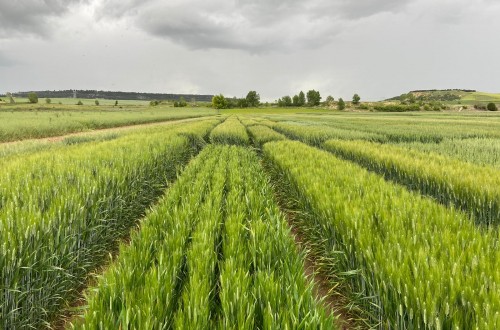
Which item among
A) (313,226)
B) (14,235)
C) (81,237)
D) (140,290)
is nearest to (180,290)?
(140,290)

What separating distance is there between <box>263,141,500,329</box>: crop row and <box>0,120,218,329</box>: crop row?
9.23ft

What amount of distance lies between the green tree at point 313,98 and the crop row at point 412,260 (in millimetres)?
137852

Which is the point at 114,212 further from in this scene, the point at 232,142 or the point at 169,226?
the point at 232,142

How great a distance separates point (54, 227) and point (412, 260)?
10.6 feet

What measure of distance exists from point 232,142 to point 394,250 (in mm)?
13151

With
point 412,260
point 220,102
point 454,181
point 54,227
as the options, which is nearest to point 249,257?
point 412,260

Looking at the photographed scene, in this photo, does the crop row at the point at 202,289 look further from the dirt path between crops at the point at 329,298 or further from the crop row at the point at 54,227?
the crop row at the point at 54,227

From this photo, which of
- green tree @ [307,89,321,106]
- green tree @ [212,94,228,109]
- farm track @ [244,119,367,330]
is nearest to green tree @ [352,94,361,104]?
green tree @ [307,89,321,106]

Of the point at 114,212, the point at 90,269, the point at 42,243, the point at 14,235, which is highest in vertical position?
the point at 14,235

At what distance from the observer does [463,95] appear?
151125mm

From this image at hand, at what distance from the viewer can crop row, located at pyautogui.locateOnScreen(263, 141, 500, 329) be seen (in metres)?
1.61

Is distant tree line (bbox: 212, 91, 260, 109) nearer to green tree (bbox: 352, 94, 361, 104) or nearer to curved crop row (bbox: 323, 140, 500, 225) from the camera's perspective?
green tree (bbox: 352, 94, 361, 104)

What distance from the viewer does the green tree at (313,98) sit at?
135 metres

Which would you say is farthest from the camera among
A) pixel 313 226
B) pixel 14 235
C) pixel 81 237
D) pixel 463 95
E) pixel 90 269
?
pixel 463 95
